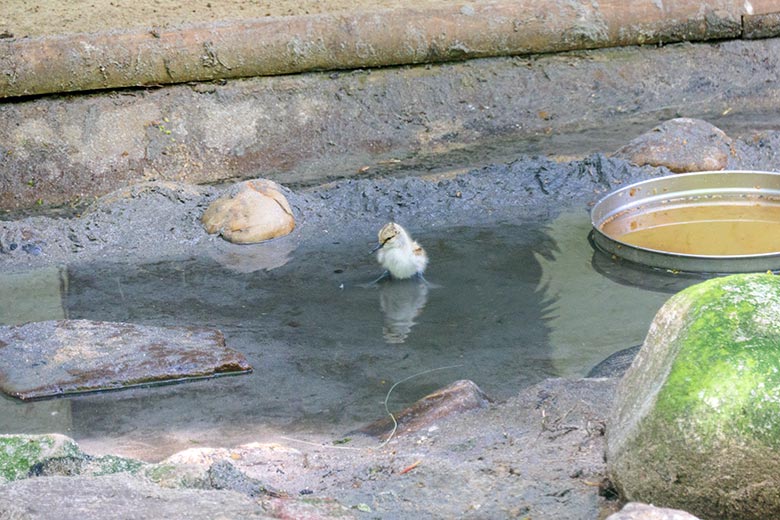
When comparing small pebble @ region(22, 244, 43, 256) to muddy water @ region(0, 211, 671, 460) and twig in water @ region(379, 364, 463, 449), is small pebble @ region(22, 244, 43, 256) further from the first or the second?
twig in water @ region(379, 364, 463, 449)

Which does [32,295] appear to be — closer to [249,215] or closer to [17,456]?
[249,215]

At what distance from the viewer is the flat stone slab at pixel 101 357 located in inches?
234

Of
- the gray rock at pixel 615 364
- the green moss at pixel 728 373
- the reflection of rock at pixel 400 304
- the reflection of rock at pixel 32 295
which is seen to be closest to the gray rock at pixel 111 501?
the green moss at pixel 728 373

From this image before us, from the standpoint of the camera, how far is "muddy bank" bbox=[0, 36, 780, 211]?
944 centimetres

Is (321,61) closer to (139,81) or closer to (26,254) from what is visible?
(139,81)

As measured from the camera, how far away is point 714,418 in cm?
316

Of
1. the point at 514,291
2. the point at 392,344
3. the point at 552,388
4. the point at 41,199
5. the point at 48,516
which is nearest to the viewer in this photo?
the point at 48,516

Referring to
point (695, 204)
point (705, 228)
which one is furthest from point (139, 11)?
point (705, 228)

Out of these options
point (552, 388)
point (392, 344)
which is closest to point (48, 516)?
point (552, 388)

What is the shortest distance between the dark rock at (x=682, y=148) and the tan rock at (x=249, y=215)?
9.23 ft

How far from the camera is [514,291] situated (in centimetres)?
692

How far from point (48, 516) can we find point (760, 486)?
2018 mm

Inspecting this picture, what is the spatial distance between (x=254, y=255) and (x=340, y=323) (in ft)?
4.48

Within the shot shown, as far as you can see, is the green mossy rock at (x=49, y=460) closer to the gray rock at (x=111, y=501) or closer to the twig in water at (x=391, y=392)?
the gray rock at (x=111, y=501)
